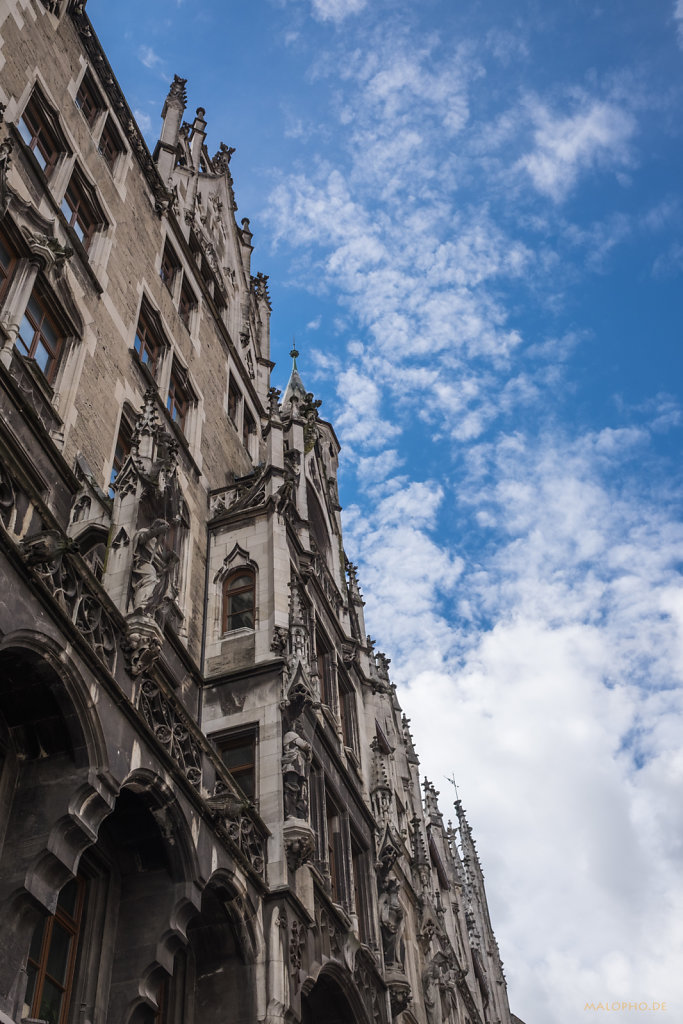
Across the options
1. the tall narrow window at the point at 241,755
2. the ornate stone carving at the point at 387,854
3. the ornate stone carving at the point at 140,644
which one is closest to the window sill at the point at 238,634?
the tall narrow window at the point at 241,755

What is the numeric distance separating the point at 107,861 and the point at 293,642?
23.2ft

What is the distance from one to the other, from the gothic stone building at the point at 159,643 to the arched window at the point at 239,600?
0.05 metres

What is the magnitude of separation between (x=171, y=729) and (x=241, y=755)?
5.07m

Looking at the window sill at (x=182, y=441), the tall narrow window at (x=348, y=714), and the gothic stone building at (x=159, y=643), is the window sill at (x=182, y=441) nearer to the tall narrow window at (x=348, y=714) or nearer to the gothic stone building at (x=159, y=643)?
the gothic stone building at (x=159, y=643)

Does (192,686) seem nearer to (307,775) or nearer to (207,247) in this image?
(307,775)

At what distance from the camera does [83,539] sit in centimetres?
1614

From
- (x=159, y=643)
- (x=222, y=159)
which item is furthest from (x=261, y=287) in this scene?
(x=159, y=643)

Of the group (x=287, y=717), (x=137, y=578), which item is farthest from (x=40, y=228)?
(x=287, y=717)

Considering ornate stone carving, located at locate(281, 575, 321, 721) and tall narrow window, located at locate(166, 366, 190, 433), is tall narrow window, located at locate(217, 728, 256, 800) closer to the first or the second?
ornate stone carving, located at locate(281, 575, 321, 721)

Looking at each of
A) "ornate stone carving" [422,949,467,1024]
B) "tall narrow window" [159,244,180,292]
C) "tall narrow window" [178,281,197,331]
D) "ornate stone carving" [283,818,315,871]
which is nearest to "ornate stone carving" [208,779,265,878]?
"ornate stone carving" [283,818,315,871]

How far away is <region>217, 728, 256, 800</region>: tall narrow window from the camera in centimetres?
1817

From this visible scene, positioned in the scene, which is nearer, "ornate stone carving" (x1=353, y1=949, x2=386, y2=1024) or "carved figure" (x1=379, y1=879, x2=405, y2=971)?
"ornate stone carving" (x1=353, y1=949, x2=386, y2=1024)

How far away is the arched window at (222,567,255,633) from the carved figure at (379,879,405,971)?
661cm

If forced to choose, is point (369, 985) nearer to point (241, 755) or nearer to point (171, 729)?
point (241, 755)
